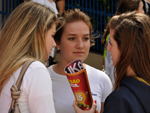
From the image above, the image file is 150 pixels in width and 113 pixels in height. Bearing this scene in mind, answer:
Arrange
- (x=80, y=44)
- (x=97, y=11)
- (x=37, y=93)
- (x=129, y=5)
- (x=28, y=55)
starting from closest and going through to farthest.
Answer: (x=37, y=93) → (x=28, y=55) → (x=80, y=44) → (x=129, y=5) → (x=97, y=11)

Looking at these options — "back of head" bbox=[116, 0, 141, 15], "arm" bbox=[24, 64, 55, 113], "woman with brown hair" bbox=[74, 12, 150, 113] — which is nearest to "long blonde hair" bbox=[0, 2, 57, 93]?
"arm" bbox=[24, 64, 55, 113]

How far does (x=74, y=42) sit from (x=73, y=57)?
7.0 inches

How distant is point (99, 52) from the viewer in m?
6.70

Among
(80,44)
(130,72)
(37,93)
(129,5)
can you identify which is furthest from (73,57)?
(129,5)

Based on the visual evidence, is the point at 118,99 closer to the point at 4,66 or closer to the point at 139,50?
the point at 139,50

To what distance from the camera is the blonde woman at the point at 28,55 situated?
60.9 inches

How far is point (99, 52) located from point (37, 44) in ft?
16.6

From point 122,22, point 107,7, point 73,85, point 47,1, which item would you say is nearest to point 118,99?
point 73,85

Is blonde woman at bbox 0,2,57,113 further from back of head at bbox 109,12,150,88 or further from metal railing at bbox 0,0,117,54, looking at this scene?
metal railing at bbox 0,0,117,54

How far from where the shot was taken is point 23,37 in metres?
1.73

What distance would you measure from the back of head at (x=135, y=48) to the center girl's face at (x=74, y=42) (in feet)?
2.77

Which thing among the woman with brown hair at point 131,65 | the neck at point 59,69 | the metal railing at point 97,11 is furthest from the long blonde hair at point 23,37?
the metal railing at point 97,11

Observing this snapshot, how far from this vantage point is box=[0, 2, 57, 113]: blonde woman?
155 centimetres

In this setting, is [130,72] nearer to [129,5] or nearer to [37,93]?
[37,93]
